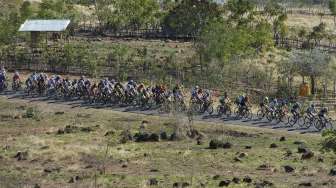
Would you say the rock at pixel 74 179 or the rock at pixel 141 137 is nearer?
the rock at pixel 74 179

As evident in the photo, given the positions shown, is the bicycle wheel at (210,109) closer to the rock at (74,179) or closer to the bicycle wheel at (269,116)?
the bicycle wheel at (269,116)

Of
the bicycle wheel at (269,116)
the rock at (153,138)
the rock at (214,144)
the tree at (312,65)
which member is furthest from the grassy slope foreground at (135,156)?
the tree at (312,65)

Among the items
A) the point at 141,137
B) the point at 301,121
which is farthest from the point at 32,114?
the point at 301,121

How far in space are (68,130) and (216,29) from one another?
23.8 meters

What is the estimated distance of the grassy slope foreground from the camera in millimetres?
27141

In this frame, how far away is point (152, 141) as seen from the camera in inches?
1384

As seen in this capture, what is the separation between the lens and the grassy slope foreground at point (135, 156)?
2714cm

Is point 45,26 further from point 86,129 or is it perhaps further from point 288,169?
point 288,169

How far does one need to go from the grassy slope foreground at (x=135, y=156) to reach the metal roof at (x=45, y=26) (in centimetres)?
2413

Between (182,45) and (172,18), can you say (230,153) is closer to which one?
(182,45)

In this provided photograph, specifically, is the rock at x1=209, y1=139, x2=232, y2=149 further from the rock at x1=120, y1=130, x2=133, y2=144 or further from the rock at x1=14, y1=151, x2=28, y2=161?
the rock at x1=14, y1=151, x2=28, y2=161

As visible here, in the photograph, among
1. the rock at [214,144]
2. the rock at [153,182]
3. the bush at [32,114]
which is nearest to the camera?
the rock at [153,182]

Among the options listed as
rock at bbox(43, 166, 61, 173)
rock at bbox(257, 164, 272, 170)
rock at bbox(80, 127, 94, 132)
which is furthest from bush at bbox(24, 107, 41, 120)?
rock at bbox(257, 164, 272, 170)

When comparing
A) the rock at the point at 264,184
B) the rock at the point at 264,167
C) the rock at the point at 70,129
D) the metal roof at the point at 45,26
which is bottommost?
the rock at the point at 264,167
